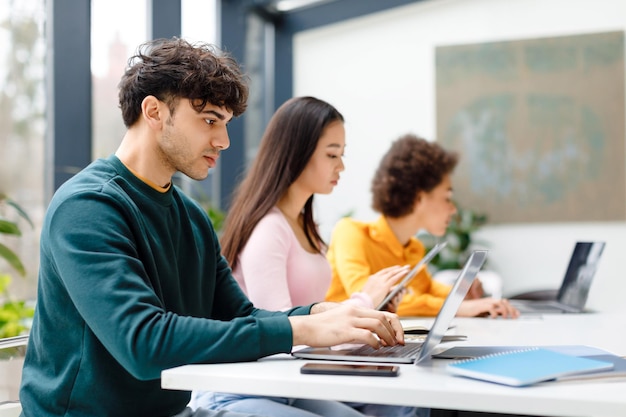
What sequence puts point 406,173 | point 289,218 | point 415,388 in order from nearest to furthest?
point 415,388 → point 289,218 → point 406,173

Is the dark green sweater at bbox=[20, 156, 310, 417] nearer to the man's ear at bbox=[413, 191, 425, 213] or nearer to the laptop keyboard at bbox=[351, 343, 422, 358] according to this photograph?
the laptop keyboard at bbox=[351, 343, 422, 358]

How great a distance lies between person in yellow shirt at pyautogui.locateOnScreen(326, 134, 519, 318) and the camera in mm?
2891

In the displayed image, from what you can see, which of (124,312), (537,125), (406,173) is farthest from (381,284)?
(537,125)

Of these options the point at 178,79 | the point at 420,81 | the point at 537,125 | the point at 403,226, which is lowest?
the point at 403,226

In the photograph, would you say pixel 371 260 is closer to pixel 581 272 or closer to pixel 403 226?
pixel 403 226

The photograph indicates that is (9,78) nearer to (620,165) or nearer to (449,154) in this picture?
(449,154)

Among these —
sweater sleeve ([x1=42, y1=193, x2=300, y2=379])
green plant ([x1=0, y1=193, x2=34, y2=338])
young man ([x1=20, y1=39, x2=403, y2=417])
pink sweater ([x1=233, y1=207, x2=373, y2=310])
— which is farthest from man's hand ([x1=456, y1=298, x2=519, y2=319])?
green plant ([x1=0, y1=193, x2=34, y2=338])

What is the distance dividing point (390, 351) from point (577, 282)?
5.38 feet

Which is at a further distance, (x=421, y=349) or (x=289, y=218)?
(x=289, y=218)

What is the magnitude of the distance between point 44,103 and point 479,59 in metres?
3.47

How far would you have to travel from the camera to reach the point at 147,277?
4.88ft

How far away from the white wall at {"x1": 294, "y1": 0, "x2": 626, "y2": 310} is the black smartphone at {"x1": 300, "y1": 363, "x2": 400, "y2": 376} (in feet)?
15.0

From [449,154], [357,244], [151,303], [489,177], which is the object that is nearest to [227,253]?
[357,244]

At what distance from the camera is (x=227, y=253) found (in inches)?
94.3
